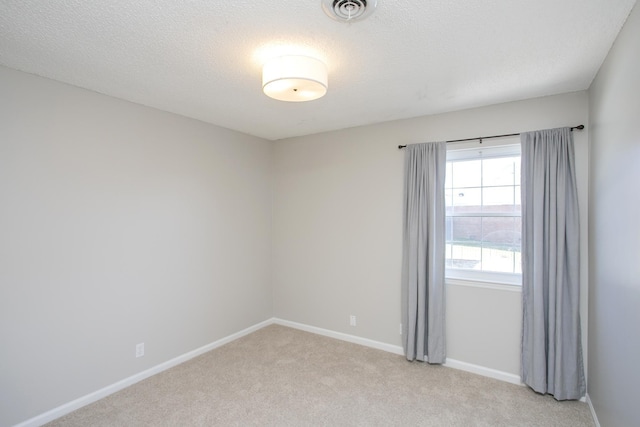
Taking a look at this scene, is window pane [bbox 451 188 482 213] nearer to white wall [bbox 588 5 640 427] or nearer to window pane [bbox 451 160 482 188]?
window pane [bbox 451 160 482 188]

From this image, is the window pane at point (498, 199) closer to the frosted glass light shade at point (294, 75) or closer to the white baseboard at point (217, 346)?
the white baseboard at point (217, 346)

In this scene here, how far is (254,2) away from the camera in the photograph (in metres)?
1.54

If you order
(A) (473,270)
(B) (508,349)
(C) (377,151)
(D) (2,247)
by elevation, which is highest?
(C) (377,151)

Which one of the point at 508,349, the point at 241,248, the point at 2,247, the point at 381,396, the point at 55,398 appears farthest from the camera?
the point at 241,248

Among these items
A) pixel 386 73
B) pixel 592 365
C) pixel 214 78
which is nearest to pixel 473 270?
pixel 592 365

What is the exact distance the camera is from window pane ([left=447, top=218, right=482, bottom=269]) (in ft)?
10.5

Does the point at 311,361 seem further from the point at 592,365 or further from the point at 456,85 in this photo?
the point at 456,85

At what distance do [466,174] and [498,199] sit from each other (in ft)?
1.26

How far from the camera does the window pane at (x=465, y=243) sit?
3.19 metres

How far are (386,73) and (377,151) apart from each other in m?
1.38

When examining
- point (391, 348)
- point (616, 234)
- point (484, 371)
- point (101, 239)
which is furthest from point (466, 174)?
point (101, 239)

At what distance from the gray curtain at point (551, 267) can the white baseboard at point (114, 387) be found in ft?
10.1

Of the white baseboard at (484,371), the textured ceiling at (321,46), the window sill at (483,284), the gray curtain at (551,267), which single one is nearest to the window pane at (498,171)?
Result: the gray curtain at (551,267)

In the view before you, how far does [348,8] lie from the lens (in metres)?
1.54
